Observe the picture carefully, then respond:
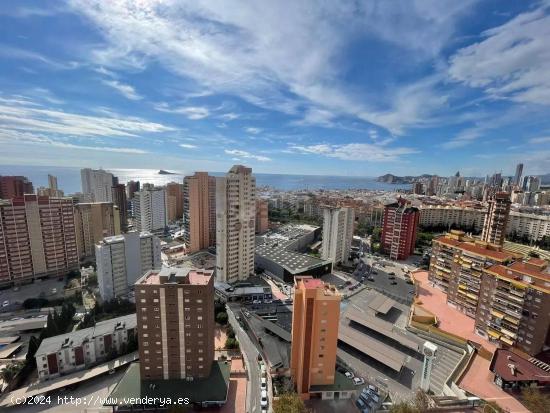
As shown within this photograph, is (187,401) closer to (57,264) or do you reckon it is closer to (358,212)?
(57,264)

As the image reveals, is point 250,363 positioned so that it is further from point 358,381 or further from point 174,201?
point 174,201

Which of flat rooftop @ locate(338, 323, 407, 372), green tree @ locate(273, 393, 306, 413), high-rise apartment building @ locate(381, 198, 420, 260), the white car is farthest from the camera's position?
high-rise apartment building @ locate(381, 198, 420, 260)

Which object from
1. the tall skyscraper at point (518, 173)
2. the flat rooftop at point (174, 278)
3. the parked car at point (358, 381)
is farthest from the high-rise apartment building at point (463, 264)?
the tall skyscraper at point (518, 173)

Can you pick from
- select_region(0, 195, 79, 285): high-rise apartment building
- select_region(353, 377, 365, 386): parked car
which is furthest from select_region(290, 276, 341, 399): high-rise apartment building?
select_region(0, 195, 79, 285): high-rise apartment building

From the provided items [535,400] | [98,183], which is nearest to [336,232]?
[535,400]

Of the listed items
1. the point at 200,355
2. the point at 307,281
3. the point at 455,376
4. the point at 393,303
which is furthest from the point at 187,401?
the point at 393,303

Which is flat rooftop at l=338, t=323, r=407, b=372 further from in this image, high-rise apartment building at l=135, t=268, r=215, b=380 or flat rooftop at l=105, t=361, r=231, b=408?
high-rise apartment building at l=135, t=268, r=215, b=380

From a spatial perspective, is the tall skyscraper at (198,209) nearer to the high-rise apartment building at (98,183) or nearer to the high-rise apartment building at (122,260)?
the high-rise apartment building at (122,260)
